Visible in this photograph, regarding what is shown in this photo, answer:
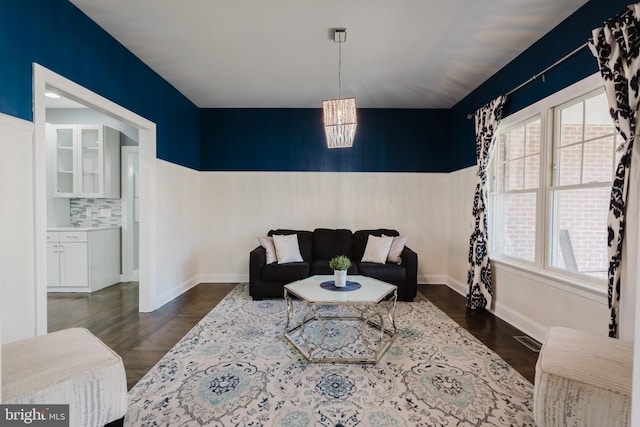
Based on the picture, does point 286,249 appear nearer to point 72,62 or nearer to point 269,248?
point 269,248

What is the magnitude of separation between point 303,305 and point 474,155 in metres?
2.98

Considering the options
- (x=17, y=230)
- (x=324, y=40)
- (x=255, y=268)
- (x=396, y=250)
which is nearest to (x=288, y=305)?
(x=255, y=268)

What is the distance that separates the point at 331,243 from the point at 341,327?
5.68 ft

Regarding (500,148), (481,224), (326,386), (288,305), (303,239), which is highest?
(500,148)

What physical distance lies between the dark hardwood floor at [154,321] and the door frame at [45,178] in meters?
0.37

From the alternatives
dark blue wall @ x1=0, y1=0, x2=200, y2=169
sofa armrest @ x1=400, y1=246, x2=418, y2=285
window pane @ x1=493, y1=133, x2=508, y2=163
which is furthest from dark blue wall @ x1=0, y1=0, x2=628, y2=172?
sofa armrest @ x1=400, y1=246, x2=418, y2=285

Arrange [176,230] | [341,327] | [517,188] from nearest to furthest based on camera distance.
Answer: [341,327]
[517,188]
[176,230]

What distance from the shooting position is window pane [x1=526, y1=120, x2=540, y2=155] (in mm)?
3178

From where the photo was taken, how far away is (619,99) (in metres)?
2.11

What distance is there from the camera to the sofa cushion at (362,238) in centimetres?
471

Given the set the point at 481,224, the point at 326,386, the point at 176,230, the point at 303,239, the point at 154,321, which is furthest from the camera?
the point at 303,239

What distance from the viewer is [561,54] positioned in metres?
2.72

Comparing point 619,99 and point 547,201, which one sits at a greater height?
point 619,99

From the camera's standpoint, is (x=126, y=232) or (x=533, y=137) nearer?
(x=533, y=137)
